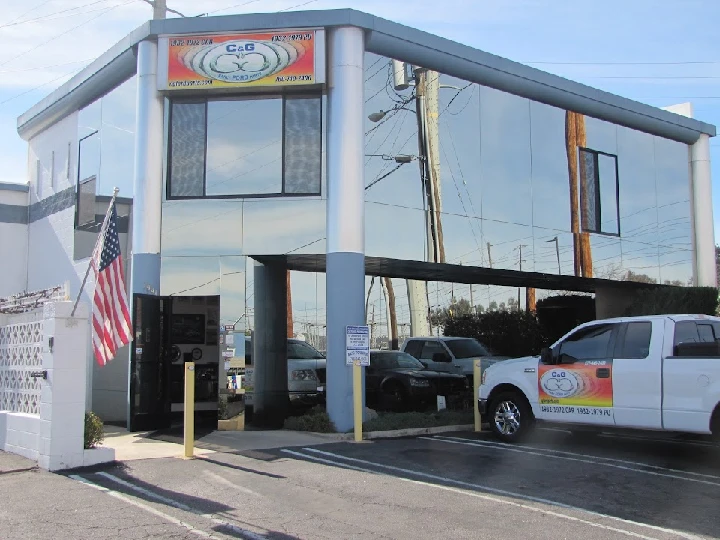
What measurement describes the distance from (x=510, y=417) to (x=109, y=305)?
636 centimetres

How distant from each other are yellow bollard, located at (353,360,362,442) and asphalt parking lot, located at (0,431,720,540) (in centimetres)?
105

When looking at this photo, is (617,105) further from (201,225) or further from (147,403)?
(147,403)

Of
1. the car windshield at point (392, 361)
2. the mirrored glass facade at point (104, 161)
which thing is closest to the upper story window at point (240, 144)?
the mirrored glass facade at point (104, 161)

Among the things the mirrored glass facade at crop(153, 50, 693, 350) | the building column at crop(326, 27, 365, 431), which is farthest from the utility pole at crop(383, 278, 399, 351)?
the building column at crop(326, 27, 365, 431)

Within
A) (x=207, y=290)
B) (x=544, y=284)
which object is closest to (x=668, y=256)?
(x=544, y=284)

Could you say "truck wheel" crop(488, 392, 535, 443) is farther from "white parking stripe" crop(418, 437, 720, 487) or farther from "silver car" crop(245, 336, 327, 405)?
"silver car" crop(245, 336, 327, 405)

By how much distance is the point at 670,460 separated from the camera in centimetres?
1045

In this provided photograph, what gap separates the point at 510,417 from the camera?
11.9 meters

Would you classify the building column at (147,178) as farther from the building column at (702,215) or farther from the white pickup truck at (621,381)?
the building column at (702,215)

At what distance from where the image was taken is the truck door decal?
1071 cm

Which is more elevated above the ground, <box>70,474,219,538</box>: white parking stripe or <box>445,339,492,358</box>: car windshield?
<box>445,339,492,358</box>: car windshield

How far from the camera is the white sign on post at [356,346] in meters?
12.7

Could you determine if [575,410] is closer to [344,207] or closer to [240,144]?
[344,207]

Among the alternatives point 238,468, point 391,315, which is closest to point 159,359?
point 238,468
